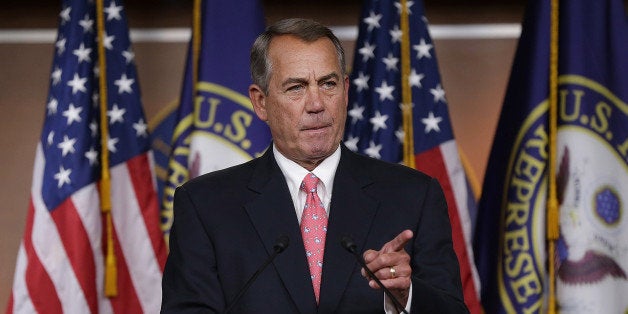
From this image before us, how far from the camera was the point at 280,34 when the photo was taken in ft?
6.66

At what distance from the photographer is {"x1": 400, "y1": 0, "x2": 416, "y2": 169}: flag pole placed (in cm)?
349

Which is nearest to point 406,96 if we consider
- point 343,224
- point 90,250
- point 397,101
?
point 397,101

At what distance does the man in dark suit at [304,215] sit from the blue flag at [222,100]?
1427mm

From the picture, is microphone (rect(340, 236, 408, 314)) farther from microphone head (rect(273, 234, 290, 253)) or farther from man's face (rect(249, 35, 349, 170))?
man's face (rect(249, 35, 349, 170))

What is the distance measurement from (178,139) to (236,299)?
1903mm

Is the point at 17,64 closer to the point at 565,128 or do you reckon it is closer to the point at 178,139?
the point at 178,139

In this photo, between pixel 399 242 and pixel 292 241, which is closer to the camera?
pixel 399 242

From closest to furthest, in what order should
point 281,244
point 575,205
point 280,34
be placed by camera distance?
1. point 281,244
2. point 280,34
3. point 575,205

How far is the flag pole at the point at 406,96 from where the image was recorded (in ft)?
11.5

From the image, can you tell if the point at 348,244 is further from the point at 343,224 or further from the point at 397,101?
the point at 397,101

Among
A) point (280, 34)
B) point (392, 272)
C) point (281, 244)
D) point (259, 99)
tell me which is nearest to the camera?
point (392, 272)

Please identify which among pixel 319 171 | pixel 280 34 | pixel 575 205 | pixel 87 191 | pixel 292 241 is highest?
pixel 280 34

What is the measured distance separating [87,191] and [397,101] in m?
1.18

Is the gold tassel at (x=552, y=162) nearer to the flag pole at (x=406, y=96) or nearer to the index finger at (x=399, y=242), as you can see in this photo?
the flag pole at (x=406, y=96)
